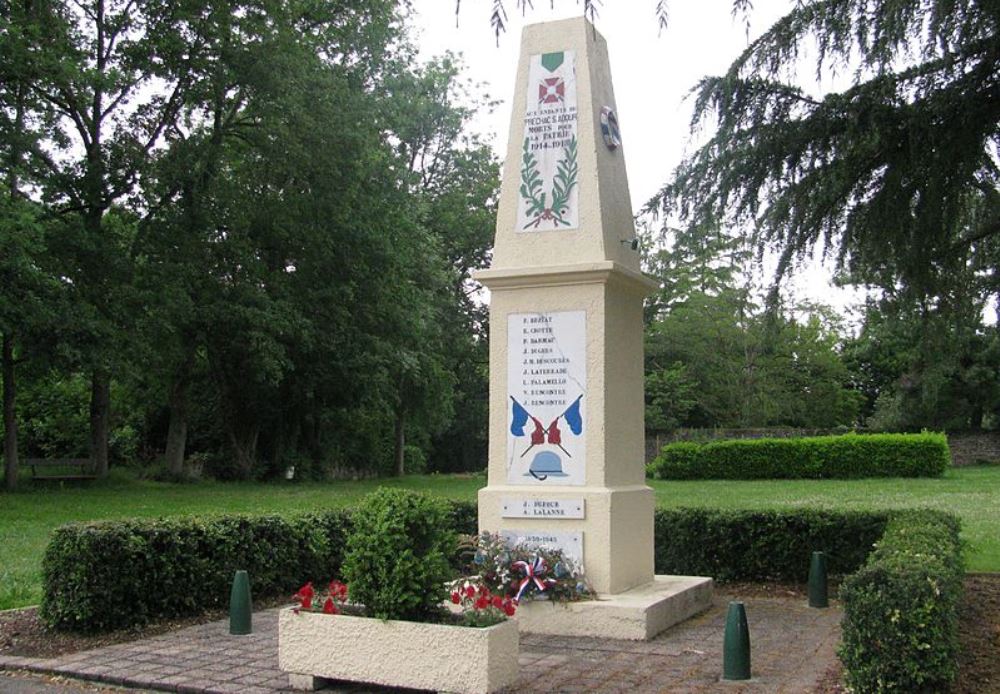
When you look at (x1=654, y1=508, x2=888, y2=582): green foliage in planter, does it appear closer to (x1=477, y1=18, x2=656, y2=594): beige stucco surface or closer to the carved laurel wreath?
(x1=477, y1=18, x2=656, y2=594): beige stucco surface

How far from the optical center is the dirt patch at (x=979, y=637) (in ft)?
22.6

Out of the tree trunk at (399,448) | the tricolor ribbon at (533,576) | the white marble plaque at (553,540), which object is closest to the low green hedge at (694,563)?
the tricolor ribbon at (533,576)

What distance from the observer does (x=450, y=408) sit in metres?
40.3

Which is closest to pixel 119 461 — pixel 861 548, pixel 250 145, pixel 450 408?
pixel 450 408

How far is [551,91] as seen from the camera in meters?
10.2

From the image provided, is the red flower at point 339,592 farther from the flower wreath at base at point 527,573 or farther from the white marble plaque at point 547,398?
the white marble plaque at point 547,398

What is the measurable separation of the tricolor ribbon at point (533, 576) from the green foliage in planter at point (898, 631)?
320 cm

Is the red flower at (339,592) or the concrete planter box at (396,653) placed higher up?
the red flower at (339,592)

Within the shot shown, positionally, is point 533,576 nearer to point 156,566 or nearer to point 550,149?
point 156,566

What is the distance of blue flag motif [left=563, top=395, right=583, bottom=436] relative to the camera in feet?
31.7

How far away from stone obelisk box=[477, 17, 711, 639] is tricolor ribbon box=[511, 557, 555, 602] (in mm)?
220

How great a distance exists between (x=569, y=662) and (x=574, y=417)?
8.41 feet

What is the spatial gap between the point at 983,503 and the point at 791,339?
87.1 feet

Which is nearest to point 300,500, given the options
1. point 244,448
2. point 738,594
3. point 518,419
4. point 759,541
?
point 244,448
